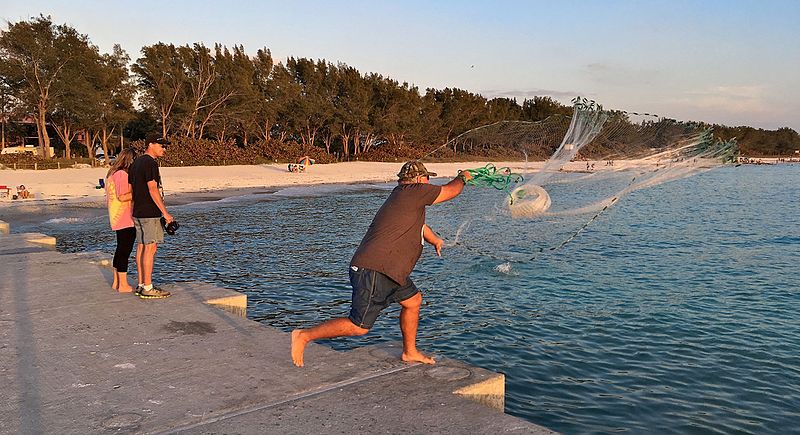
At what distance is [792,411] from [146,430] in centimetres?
631

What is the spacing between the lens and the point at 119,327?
6719 millimetres

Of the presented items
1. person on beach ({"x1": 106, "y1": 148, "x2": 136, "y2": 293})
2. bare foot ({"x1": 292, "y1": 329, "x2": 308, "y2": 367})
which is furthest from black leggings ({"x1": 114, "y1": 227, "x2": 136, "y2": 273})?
bare foot ({"x1": 292, "y1": 329, "x2": 308, "y2": 367})

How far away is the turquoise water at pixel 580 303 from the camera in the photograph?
6.77m

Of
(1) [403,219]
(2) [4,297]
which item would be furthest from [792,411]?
(2) [4,297]

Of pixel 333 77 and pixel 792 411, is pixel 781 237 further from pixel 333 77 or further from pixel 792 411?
pixel 333 77

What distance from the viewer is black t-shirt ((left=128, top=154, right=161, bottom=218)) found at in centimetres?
784

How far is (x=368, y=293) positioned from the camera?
520 cm

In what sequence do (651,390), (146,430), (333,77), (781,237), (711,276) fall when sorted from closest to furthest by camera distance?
(146,430)
(651,390)
(711,276)
(781,237)
(333,77)

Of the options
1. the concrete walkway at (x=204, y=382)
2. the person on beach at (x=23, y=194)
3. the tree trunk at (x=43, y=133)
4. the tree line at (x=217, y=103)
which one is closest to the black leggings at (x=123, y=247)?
the concrete walkway at (x=204, y=382)

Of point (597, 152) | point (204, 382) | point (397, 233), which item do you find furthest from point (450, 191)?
point (597, 152)

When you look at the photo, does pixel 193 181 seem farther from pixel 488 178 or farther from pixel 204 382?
pixel 204 382

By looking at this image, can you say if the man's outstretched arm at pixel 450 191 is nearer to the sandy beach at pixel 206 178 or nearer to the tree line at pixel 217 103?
the sandy beach at pixel 206 178

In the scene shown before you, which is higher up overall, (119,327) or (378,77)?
(378,77)

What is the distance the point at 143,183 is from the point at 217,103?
191 feet
